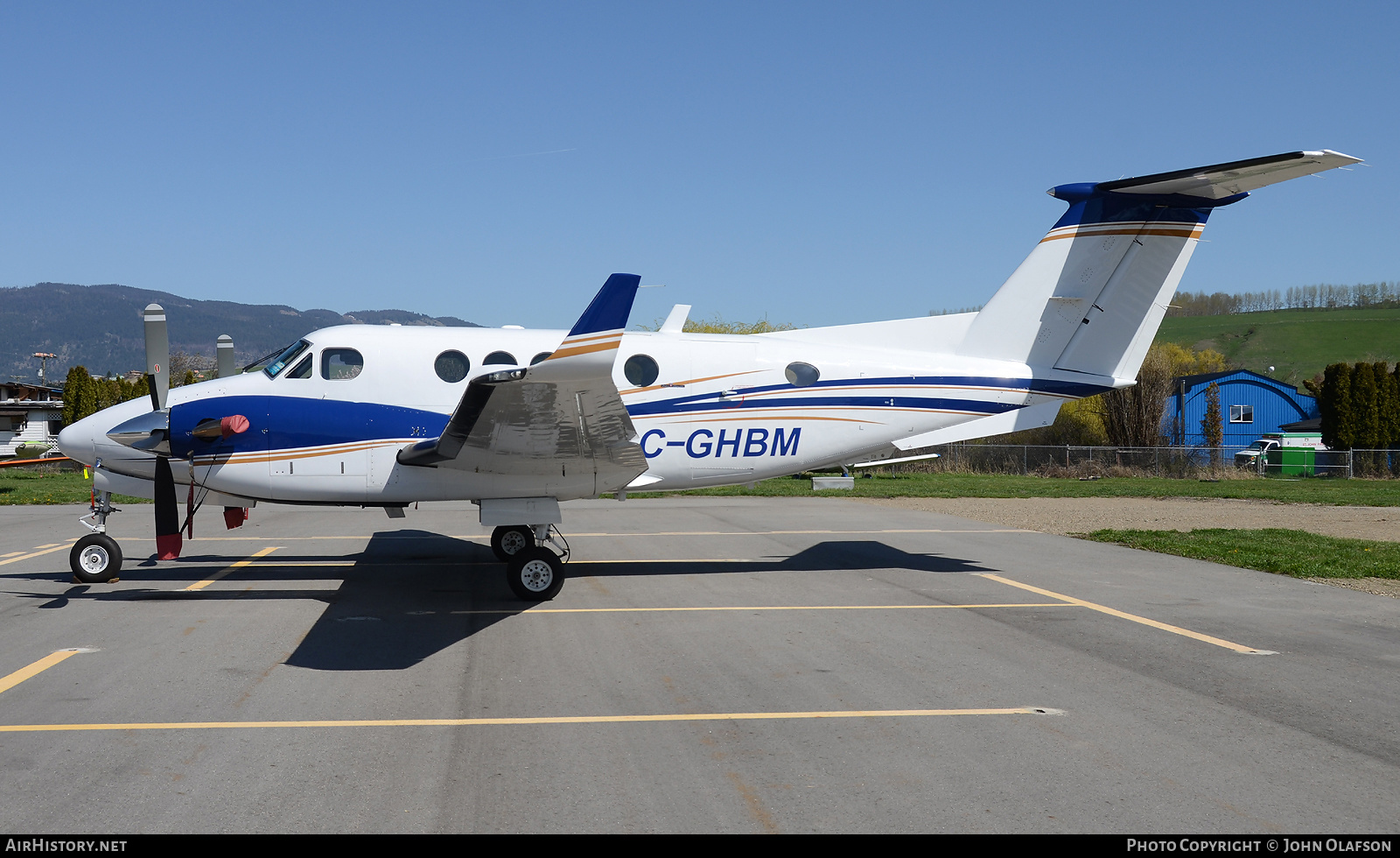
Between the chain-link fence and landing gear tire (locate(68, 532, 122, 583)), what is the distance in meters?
30.0

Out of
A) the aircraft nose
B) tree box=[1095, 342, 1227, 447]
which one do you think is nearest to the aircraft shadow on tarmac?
the aircraft nose

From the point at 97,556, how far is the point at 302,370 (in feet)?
10.6

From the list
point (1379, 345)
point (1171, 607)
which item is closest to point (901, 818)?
point (1171, 607)

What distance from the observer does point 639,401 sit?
1127 cm

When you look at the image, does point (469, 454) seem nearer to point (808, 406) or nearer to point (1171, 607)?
point (808, 406)

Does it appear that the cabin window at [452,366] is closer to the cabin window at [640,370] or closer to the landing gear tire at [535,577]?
the cabin window at [640,370]

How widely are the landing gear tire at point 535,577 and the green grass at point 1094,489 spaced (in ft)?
45.9

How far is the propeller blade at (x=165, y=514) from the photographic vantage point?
9.65 meters

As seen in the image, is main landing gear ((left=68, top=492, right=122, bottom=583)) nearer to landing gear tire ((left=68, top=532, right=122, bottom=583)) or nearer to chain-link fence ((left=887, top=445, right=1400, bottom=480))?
landing gear tire ((left=68, top=532, right=122, bottom=583))

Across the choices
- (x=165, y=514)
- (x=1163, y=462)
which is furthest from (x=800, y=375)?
(x=1163, y=462)

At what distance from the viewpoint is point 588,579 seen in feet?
38.0

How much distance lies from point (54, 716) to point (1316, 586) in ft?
42.7

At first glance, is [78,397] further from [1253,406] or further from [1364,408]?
[1253,406]

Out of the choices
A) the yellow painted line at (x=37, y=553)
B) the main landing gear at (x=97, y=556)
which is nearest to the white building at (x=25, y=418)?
the yellow painted line at (x=37, y=553)
